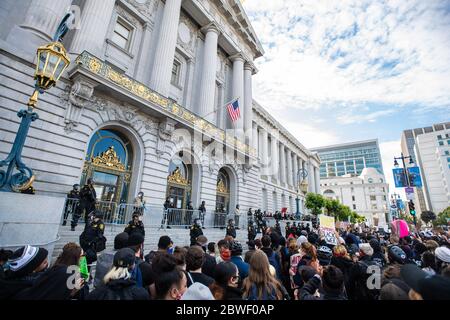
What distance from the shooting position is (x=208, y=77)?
793 inches

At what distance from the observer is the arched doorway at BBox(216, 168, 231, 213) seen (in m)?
20.0

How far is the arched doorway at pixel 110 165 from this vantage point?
12.2 metres

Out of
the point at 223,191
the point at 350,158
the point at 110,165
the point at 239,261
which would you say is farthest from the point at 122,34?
the point at 350,158

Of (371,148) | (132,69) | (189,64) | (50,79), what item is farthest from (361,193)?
(50,79)

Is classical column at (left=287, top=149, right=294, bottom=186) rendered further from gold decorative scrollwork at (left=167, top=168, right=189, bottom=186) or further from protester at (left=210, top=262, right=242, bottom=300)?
protester at (left=210, top=262, right=242, bottom=300)

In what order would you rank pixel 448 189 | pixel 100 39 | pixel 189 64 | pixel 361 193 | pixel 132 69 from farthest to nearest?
pixel 361 193 < pixel 448 189 < pixel 189 64 < pixel 132 69 < pixel 100 39

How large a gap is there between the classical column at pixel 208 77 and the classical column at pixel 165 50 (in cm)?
410

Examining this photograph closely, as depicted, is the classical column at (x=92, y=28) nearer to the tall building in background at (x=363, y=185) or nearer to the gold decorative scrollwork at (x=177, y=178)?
the gold decorative scrollwork at (x=177, y=178)

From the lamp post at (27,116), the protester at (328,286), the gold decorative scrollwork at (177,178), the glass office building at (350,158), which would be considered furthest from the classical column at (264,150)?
the glass office building at (350,158)

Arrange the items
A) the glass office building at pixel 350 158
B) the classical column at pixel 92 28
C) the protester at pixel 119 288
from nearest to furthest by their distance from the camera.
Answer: the protester at pixel 119 288, the classical column at pixel 92 28, the glass office building at pixel 350 158

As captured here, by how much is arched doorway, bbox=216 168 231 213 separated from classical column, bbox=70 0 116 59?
13.4 metres

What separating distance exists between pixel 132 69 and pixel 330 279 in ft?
56.2

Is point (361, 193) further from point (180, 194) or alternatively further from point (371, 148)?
point (180, 194)
